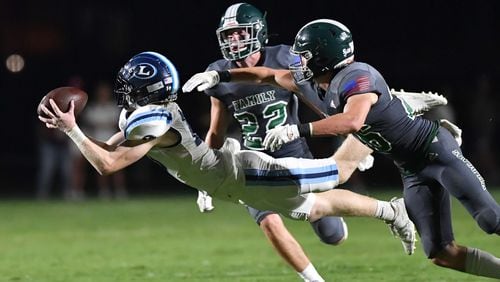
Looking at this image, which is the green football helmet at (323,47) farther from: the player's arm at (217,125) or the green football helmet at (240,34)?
the player's arm at (217,125)

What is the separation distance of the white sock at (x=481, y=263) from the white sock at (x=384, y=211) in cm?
69

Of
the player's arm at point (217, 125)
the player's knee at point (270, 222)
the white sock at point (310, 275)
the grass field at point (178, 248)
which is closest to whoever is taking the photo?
the white sock at point (310, 275)

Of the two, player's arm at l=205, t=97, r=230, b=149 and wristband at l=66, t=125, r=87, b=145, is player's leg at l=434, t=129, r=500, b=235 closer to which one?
player's arm at l=205, t=97, r=230, b=149

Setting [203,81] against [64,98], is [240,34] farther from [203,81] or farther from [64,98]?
[64,98]

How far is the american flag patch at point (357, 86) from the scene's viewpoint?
215 inches

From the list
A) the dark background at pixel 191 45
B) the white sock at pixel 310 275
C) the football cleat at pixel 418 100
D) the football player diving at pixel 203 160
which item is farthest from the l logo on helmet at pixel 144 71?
Result: the dark background at pixel 191 45

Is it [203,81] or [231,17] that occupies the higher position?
[231,17]

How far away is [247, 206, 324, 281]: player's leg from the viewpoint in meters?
6.55

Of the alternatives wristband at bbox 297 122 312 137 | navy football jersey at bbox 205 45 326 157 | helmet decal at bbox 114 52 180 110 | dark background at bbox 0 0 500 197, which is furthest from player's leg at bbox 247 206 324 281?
dark background at bbox 0 0 500 197

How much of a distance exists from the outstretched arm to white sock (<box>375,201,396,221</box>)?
1.53 metres

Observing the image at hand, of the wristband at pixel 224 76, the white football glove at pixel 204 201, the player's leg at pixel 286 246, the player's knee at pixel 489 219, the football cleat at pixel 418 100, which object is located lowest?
the player's leg at pixel 286 246

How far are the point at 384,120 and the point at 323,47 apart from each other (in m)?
0.50

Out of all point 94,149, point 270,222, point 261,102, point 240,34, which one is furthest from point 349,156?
point 94,149

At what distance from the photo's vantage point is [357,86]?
5461 millimetres
